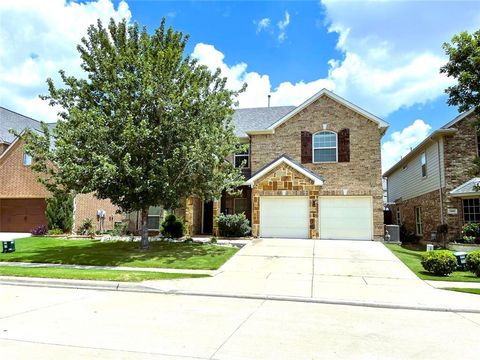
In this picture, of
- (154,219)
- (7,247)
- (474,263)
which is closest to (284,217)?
(154,219)

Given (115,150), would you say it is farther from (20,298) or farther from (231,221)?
(231,221)

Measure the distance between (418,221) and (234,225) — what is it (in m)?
12.2

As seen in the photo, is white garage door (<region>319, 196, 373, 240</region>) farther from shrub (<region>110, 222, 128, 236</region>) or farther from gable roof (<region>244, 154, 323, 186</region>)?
shrub (<region>110, 222, 128, 236</region>)

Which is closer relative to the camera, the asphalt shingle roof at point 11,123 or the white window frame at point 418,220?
the white window frame at point 418,220

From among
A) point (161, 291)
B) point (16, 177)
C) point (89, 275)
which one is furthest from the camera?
point (16, 177)

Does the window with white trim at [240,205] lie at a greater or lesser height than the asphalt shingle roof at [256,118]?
lesser

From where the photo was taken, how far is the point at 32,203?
27234mm

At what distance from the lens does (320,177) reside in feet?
70.6

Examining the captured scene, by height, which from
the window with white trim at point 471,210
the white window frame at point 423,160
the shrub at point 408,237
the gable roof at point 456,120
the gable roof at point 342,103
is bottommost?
the shrub at point 408,237

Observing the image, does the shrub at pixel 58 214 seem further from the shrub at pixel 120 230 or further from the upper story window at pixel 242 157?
the upper story window at pixel 242 157

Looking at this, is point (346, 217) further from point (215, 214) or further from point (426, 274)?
point (426, 274)

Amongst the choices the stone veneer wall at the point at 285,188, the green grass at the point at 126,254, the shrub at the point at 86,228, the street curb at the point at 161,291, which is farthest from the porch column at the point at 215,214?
the street curb at the point at 161,291

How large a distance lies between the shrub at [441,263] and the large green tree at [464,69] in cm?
369

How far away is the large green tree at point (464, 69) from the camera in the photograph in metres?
12.5
